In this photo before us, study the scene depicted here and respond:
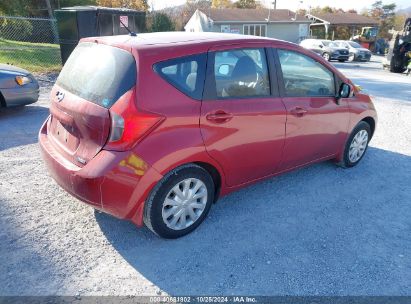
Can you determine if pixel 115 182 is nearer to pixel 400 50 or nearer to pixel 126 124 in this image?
pixel 126 124

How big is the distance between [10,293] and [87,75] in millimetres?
1789

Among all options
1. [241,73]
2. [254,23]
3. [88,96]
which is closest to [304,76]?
[241,73]

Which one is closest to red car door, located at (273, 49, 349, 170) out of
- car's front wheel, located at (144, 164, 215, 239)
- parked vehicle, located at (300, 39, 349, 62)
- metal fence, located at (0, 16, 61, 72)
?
car's front wheel, located at (144, 164, 215, 239)

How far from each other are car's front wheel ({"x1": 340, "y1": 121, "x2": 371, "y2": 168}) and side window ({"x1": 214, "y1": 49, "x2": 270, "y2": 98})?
1.77 meters

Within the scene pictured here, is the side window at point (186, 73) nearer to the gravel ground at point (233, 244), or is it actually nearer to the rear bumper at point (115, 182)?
the rear bumper at point (115, 182)

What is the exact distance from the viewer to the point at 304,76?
3936mm

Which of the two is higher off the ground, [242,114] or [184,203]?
[242,114]

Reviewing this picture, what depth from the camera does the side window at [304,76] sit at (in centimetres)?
372

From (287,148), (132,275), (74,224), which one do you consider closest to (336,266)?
(287,148)

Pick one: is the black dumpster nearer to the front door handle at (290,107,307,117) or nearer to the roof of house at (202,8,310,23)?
the front door handle at (290,107,307,117)

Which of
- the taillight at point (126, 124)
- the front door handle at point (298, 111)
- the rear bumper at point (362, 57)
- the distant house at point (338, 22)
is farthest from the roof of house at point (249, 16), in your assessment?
the taillight at point (126, 124)

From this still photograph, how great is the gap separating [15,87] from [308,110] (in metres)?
5.23

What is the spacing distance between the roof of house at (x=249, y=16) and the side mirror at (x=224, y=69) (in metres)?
34.6

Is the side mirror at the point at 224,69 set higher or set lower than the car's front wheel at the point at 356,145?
higher
